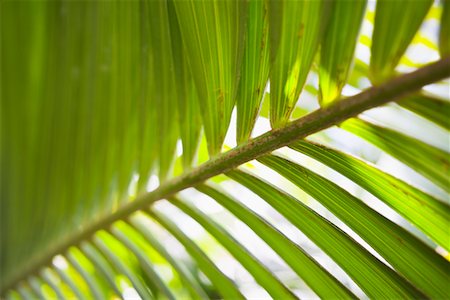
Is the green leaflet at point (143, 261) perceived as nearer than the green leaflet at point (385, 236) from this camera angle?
No

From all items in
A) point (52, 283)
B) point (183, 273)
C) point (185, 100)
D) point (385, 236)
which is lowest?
point (385, 236)

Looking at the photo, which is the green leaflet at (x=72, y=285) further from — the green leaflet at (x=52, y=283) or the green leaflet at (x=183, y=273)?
the green leaflet at (x=183, y=273)

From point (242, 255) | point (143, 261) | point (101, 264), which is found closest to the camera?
point (242, 255)

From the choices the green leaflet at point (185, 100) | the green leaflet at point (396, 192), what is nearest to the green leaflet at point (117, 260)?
the green leaflet at point (185, 100)

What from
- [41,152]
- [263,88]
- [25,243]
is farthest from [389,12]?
[25,243]

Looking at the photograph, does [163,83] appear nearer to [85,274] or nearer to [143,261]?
[143,261]

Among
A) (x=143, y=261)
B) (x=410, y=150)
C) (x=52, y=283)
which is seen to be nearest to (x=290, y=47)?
(x=410, y=150)

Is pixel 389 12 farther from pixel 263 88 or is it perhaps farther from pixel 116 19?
pixel 116 19
